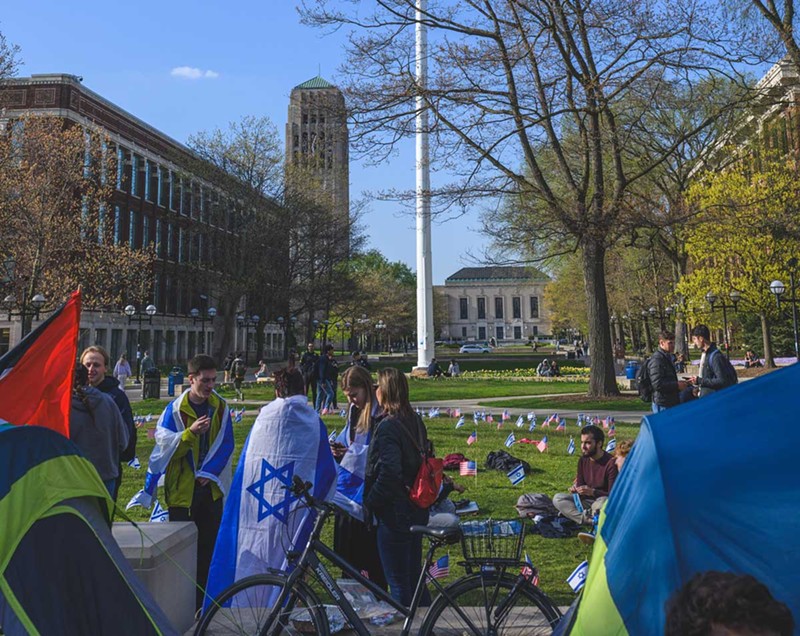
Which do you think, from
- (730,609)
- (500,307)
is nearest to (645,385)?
(730,609)

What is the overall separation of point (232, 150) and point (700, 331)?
134 feet

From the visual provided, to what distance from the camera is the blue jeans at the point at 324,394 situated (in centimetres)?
1923

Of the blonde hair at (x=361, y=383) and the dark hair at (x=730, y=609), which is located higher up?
the blonde hair at (x=361, y=383)

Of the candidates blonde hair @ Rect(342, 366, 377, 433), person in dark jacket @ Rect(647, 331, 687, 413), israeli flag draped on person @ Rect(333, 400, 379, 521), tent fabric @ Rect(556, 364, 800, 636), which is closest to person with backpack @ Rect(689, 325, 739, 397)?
person in dark jacket @ Rect(647, 331, 687, 413)

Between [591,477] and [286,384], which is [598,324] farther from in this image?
[286,384]

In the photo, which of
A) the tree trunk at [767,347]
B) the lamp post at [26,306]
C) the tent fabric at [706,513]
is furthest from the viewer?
the tree trunk at [767,347]

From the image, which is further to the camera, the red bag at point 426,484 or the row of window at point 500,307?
the row of window at point 500,307

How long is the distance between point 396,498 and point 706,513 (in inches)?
94.7

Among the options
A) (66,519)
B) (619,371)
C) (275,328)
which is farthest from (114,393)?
(275,328)

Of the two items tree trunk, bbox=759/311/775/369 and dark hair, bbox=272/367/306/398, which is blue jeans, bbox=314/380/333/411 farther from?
tree trunk, bbox=759/311/775/369

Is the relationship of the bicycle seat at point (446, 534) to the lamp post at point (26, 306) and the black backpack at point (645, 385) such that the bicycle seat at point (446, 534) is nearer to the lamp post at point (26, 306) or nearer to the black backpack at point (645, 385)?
the black backpack at point (645, 385)

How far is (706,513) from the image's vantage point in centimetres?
227

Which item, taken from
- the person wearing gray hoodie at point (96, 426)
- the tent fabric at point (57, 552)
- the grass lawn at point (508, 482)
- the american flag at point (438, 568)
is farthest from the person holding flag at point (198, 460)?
the grass lawn at point (508, 482)

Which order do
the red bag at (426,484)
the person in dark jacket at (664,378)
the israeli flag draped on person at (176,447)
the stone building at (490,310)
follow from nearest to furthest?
the red bag at (426,484) < the israeli flag draped on person at (176,447) < the person in dark jacket at (664,378) < the stone building at (490,310)
